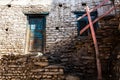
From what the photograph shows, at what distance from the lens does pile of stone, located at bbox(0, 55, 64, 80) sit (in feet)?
19.9

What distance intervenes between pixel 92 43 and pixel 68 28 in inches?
114

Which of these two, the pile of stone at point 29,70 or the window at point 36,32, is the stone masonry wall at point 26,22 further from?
the pile of stone at point 29,70

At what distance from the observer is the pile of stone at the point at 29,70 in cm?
607

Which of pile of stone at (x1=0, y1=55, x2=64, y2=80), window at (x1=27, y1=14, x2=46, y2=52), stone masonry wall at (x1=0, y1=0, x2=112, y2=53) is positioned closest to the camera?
pile of stone at (x1=0, y1=55, x2=64, y2=80)

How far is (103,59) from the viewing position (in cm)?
619

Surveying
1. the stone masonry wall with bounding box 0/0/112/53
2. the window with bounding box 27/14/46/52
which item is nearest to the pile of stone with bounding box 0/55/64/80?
the stone masonry wall with bounding box 0/0/112/53

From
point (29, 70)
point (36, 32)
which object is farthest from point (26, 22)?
point (29, 70)

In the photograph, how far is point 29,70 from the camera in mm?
6195

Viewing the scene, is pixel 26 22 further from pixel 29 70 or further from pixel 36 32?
pixel 29 70

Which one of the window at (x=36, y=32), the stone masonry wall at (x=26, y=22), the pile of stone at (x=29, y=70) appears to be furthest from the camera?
the window at (x=36, y=32)

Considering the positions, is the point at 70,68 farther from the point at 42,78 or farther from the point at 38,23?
the point at 38,23

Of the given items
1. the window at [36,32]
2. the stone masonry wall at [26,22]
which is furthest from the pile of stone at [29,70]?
the window at [36,32]

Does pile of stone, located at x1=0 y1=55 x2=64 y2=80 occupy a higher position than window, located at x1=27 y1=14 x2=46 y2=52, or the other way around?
window, located at x1=27 y1=14 x2=46 y2=52

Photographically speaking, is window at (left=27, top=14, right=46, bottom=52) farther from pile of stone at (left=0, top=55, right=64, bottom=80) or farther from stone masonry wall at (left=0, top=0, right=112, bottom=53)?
pile of stone at (left=0, top=55, right=64, bottom=80)
